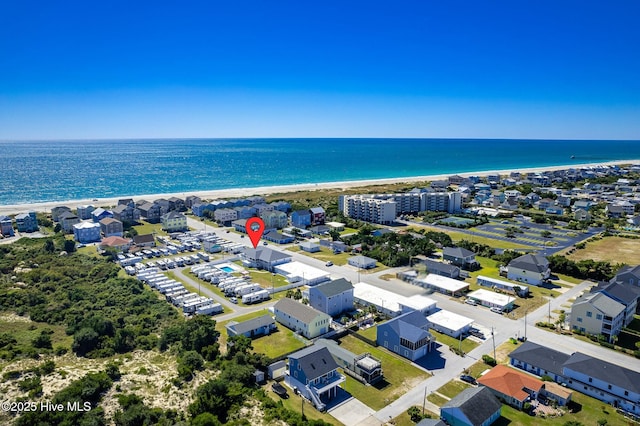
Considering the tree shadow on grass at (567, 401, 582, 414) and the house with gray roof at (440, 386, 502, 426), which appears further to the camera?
the tree shadow on grass at (567, 401, 582, 414)

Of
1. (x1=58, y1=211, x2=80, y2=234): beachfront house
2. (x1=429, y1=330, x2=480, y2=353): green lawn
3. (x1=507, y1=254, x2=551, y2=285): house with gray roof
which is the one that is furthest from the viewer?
(x1=58, y1=211, x2=80, y2=234): beachfront house

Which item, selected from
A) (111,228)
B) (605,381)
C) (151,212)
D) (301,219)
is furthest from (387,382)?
(151,212)

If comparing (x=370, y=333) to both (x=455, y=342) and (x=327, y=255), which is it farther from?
(x=327, y=255)

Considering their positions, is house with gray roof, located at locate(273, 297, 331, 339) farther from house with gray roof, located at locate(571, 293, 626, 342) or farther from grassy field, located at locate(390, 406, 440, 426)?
house with gray roof, located at locate(571, 293, 626, 342)

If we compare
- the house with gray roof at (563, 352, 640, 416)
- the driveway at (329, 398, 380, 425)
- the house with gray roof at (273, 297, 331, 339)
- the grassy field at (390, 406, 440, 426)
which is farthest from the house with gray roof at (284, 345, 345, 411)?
the house with gray roof at (563, 352, 640, 416)

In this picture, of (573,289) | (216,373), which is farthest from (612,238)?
(216,373)

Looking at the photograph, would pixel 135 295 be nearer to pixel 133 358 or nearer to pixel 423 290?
pixel 133 358
